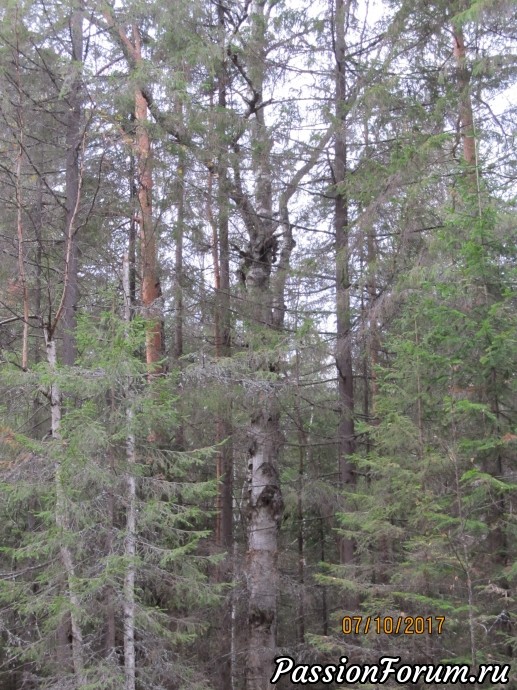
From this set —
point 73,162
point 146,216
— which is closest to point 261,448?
point 146,216

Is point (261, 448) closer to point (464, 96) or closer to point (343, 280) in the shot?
point (343, 280)

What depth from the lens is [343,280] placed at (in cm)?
1002

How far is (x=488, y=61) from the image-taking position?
8555mm

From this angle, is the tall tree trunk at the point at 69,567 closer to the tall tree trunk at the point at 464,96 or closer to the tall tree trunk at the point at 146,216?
the tall tree trunk at the point at 146,216

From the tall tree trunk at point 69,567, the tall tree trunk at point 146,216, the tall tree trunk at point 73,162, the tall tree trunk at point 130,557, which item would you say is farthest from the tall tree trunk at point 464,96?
the tall tree trunk at point 69,567

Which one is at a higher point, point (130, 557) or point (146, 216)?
point (146, 216)

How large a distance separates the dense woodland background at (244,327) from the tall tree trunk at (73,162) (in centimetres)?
4

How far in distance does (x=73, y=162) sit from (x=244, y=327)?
3.45m

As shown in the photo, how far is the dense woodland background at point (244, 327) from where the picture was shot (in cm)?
603

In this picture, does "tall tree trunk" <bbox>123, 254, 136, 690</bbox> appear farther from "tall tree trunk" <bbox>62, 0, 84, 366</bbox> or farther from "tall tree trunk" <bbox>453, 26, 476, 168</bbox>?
"tall tree trunk" <bbox>453, 26, 476, 168</bbox>

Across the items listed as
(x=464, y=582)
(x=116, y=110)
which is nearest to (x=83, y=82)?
(x=116, y=110)

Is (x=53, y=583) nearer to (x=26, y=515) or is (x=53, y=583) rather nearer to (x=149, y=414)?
(x=149, y=414)

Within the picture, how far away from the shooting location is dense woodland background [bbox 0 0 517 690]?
6.03 metres
